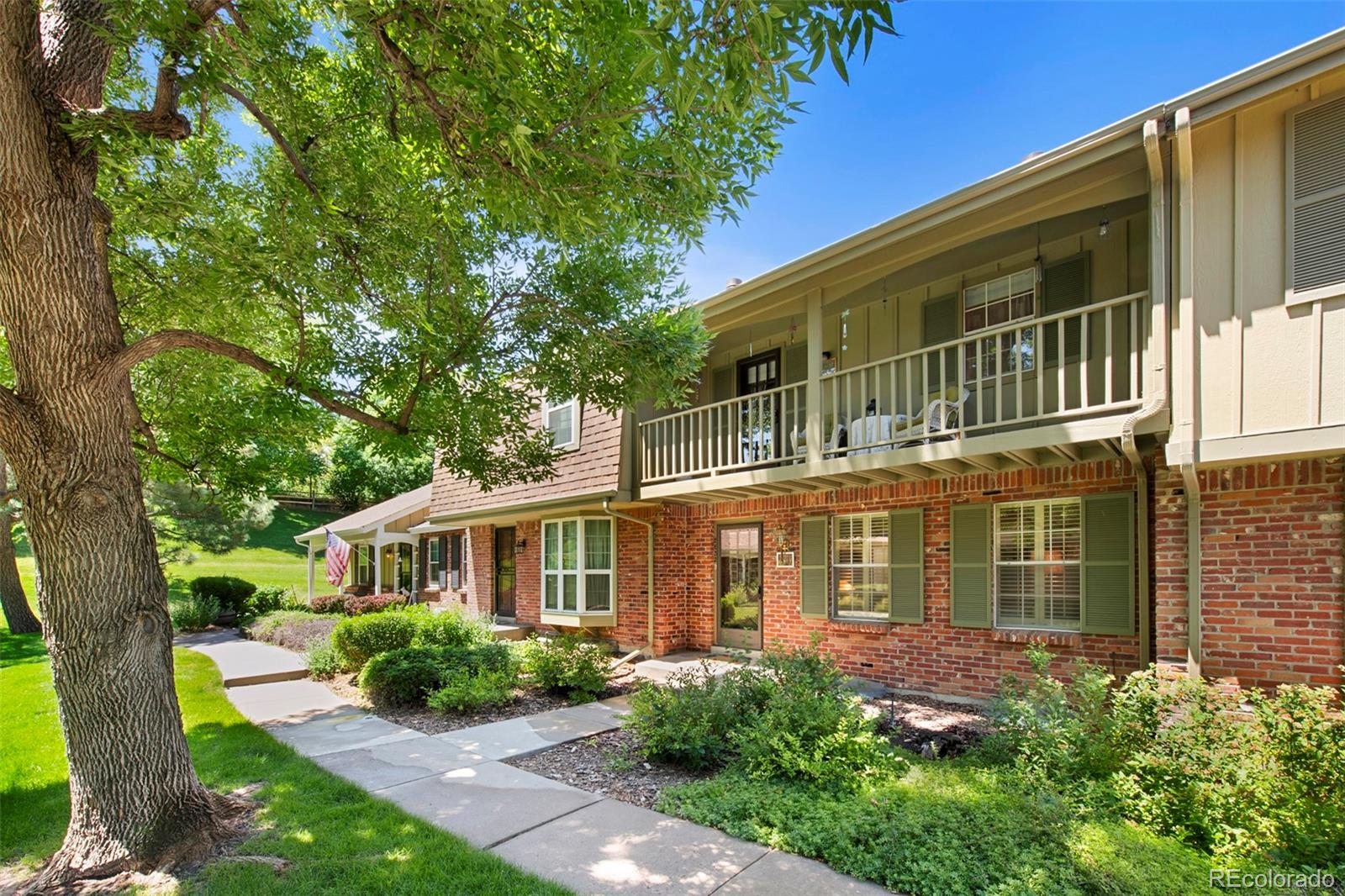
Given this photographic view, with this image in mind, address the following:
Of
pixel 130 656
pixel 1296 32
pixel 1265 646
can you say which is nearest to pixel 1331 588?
pixel 1265 646

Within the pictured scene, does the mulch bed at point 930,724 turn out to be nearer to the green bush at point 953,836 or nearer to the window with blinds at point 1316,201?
the green bush at point 953,836

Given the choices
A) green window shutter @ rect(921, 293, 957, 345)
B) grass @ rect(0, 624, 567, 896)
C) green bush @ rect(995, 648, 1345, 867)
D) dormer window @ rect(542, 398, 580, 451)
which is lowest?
grass @ rect(0, 624, 567, 896)

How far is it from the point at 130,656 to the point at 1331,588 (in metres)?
8.48

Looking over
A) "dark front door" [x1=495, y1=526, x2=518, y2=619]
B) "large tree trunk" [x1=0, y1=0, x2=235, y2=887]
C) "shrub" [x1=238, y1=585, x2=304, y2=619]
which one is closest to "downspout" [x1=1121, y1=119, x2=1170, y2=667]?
"large tree trunk" [x1=0, y1=0, x2=235, y2=887]

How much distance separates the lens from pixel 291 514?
37344 mm

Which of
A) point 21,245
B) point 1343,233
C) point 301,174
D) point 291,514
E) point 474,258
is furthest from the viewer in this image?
point 291,514

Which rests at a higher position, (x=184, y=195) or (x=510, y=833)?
(x=184, y=195)

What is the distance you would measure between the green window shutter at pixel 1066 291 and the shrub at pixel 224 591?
20748 millimetres

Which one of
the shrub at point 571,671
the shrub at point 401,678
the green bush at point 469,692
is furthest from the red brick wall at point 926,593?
the shrub at point 401,678

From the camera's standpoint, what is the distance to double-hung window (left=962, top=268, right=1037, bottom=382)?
7.55 meters

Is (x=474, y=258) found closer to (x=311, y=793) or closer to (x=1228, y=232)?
(x=311, y=793)

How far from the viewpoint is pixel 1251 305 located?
5168 mm

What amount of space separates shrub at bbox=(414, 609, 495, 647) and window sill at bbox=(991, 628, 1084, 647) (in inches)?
281

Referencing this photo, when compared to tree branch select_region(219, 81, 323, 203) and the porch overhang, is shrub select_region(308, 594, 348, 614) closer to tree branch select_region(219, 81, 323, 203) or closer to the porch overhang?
the porch overhang
